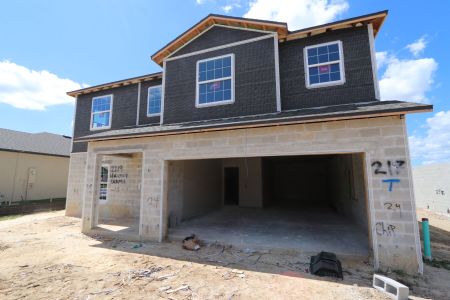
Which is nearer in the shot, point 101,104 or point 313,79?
point 313,79

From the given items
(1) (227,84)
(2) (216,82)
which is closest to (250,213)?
(1) (227,84)

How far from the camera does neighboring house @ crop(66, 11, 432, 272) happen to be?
618 centimetres

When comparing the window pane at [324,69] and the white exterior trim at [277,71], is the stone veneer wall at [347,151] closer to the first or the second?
the white exterior trim at [277,71]

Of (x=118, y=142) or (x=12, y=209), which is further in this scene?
(x=12, y=209)

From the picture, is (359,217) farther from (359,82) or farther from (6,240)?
(6,240)

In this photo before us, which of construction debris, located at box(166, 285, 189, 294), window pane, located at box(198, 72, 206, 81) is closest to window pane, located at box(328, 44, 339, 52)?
window pane, located at box(198, 72, 206, 81)

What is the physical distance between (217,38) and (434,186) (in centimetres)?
2017

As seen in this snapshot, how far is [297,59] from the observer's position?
31.1ft

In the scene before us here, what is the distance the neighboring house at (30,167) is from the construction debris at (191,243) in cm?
1668

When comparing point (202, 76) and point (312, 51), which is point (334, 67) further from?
point (202, 76)

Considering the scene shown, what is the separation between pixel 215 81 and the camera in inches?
409

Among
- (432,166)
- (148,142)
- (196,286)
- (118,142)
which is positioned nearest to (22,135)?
(118,142)

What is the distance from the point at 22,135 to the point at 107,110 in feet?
40.0

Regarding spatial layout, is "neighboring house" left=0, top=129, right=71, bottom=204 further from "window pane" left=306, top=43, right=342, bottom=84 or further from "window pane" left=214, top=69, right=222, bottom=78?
"window pane" left=306, top=43, right=342, bottom=84
